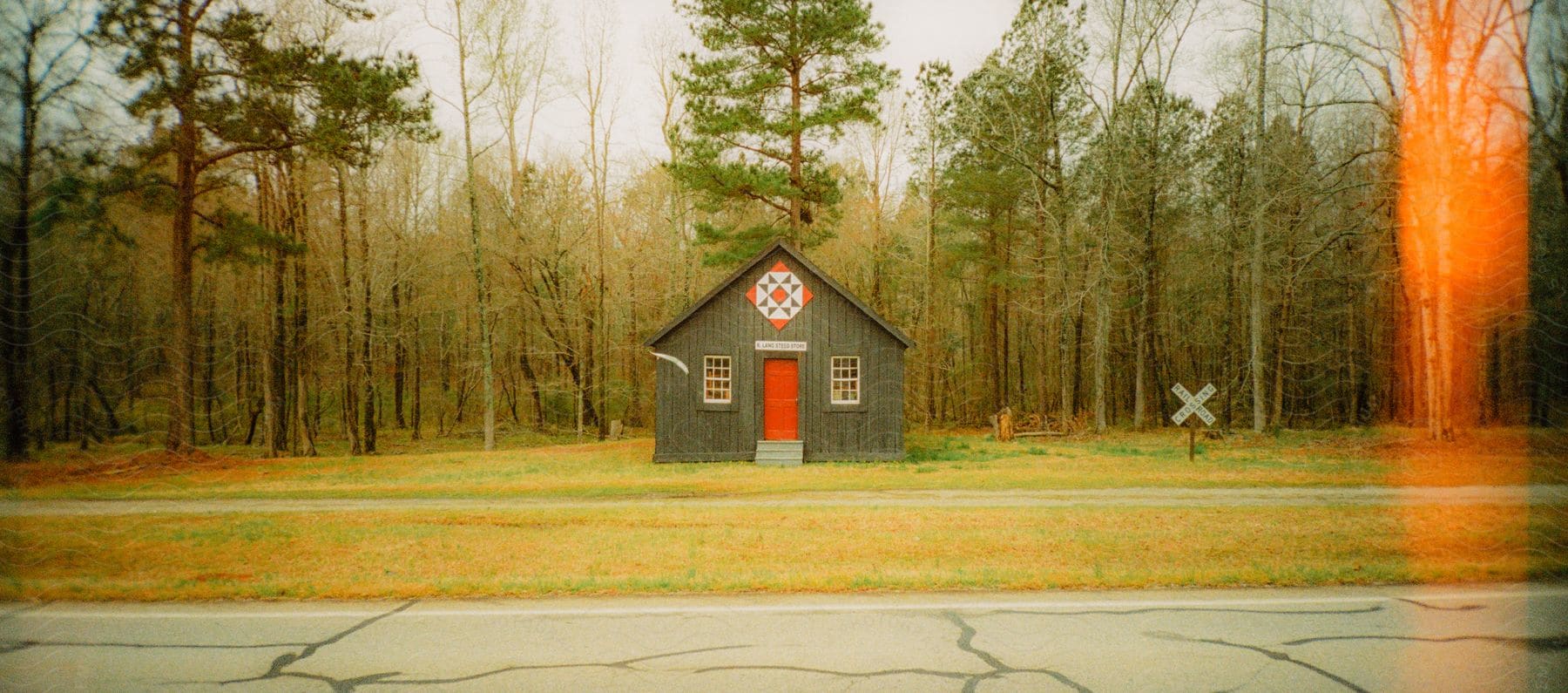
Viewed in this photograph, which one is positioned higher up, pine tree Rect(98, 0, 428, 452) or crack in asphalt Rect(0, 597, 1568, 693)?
pine tree Rect(98, 0, 428, 452)

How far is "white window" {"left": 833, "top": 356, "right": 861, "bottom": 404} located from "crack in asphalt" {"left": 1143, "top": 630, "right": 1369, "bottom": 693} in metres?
14.4

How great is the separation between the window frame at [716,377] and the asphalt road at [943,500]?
623 centimetres

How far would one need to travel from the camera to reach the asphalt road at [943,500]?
472 inches

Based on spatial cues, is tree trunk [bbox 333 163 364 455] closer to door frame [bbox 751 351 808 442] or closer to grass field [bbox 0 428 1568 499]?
grass field [bbox 0 428 1568 499]

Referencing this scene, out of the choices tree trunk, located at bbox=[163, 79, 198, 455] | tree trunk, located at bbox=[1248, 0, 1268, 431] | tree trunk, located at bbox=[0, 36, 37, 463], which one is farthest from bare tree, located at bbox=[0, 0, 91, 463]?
tree trunk, located at bbox=[1248, 0, 1268, 431]

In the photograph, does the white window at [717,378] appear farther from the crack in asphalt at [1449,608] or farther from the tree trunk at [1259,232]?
the tree trunk at [1259,232]

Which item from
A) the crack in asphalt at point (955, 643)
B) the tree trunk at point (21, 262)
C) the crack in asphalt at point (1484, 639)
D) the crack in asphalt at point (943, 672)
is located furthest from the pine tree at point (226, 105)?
the crack in asphalt at point (1484, 639)

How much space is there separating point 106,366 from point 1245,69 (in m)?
32.6

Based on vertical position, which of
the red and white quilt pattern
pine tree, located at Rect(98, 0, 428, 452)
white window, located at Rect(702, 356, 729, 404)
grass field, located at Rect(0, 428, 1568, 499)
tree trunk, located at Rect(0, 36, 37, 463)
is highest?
pine tree, located at Rect(98, 0, 428, 452)

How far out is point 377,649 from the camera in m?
5.47

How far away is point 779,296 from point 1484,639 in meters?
15.8

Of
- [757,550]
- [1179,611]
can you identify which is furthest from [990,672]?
[757,550]

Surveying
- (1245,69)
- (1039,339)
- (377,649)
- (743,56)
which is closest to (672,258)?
(743,56)

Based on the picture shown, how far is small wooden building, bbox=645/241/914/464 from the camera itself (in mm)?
19812
